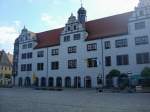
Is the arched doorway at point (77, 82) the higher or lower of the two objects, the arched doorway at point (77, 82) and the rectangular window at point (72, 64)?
the lower

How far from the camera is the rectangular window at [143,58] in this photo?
43750 mm

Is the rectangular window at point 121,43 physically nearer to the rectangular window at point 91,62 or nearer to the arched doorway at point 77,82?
the rectangular window at point 91,62

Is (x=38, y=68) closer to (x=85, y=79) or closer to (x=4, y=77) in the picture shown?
(x=85, y=79)

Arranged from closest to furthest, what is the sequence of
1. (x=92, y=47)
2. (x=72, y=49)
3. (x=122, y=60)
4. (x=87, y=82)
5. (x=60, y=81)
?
(x=122, y=60), (x=87, y=82), (x=92, y=47), (x=72, y=49), (x=60, y=81)

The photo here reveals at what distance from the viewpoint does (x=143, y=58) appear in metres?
44.2

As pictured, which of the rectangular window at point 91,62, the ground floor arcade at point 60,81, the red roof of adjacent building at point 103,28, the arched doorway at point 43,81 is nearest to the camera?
the red roof of adjacent building at point 103,28

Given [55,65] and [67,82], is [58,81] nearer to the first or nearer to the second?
[67,82]

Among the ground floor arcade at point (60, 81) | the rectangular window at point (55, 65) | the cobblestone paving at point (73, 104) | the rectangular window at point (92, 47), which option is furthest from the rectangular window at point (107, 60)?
the cobblestone paving at point (73, 104)

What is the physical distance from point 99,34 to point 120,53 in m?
7.15

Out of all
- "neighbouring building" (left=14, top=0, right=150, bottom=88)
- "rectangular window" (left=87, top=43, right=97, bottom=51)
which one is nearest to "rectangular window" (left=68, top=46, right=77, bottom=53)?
"neighbouring building" (left=14, top=0, right=150, bottom=88)

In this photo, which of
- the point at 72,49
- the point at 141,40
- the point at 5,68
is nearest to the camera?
the point at 141,40

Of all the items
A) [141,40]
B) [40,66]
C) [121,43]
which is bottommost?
[40,66]

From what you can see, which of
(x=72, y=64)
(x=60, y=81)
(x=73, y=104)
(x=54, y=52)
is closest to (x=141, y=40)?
(x=72, y=64)

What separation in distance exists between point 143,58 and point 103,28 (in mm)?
12845
